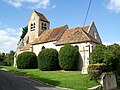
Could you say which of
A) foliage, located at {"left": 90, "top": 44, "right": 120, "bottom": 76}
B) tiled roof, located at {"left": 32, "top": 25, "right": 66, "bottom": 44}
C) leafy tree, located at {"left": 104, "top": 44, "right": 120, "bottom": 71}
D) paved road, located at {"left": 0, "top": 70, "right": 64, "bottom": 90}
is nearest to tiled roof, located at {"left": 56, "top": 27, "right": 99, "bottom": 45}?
tiled roof, located at {"left": 32, "top": 25, "right": 66, "bottom": 44}

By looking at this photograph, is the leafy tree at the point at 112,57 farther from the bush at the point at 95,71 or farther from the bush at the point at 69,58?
the bush at the point at 69,58

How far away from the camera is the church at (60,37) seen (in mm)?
35216

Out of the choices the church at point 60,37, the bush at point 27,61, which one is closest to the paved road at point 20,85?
the church at point 60,37

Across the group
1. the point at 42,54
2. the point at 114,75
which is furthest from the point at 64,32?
the point at 114,75

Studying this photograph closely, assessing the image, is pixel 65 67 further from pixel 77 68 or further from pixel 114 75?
pixel 114 75

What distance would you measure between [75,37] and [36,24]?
13.8 m

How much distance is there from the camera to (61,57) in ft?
115

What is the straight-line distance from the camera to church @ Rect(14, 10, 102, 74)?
3522 centimetres

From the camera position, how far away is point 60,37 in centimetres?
4038

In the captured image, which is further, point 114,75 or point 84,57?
point 84,57

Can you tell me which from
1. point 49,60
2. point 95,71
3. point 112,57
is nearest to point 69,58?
point 49,60

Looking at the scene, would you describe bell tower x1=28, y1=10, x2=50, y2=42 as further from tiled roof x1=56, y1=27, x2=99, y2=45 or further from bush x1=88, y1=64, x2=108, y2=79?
bush x1=88, y1=64, x2=108, y2=79

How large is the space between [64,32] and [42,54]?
685cm

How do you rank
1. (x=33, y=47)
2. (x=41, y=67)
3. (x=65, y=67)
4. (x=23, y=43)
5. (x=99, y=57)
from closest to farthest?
(x=99, y=57) → (x=65, y=67) → (x=41, y=67) → (x=33, y=47) → (x=23, y=43)
